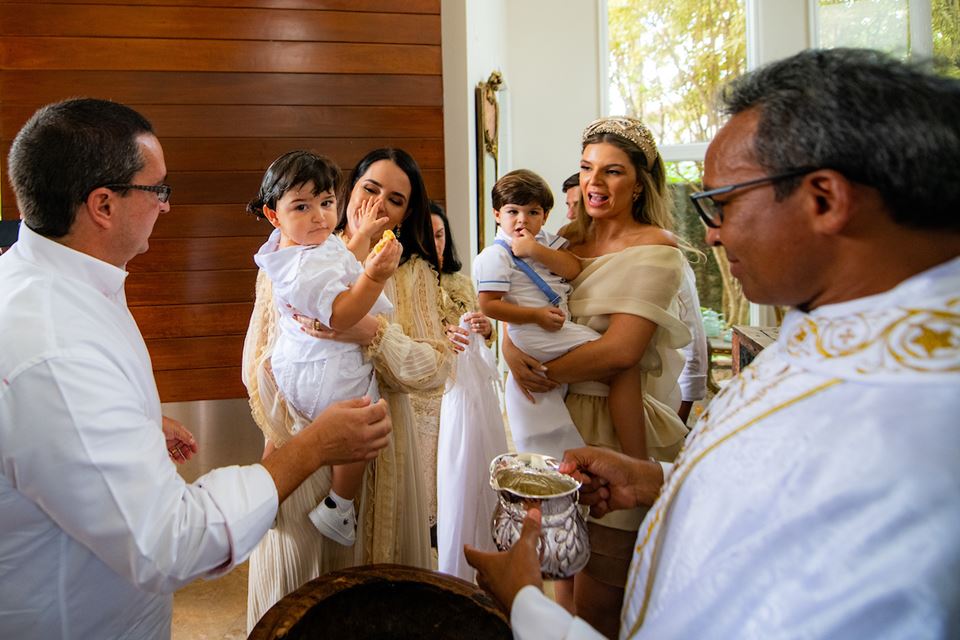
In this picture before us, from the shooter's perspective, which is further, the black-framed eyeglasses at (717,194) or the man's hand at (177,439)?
the man's hand at (177,439)

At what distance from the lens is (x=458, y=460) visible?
106 inches

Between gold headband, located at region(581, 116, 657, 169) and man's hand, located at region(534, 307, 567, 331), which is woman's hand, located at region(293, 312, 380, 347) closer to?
man's hand, located at region(534, 307, 567, 331)

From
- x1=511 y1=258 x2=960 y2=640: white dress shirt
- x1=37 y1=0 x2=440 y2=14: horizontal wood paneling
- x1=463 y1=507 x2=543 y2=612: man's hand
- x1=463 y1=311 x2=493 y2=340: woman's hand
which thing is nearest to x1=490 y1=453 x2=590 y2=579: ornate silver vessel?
x1=463 y1=507 x2=543 y2=612: man's hand

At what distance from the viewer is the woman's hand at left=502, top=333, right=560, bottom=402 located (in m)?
2.11

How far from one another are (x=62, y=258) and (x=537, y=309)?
54.2 inches

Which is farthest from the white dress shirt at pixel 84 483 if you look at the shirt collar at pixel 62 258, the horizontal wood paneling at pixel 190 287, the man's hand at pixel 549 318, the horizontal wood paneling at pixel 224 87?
the horizontal wood paneling at pixel 224 87

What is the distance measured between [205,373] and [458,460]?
5.65 feet

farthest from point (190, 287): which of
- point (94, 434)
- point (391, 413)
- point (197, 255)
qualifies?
point (94, 434)

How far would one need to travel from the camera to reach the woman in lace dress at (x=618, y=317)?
6.14 feet

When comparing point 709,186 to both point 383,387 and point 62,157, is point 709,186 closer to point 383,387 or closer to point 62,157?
point 62,157

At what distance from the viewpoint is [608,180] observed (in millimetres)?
2051

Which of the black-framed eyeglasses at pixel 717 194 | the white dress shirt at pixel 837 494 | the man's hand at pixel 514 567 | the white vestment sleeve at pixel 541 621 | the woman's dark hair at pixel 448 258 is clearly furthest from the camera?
the woman's dark hair at pixel 448 258

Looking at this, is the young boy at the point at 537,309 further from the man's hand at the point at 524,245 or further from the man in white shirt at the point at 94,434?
the man in white shirt at the point at 94,434

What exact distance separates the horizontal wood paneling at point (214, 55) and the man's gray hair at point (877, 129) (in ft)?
10.3
